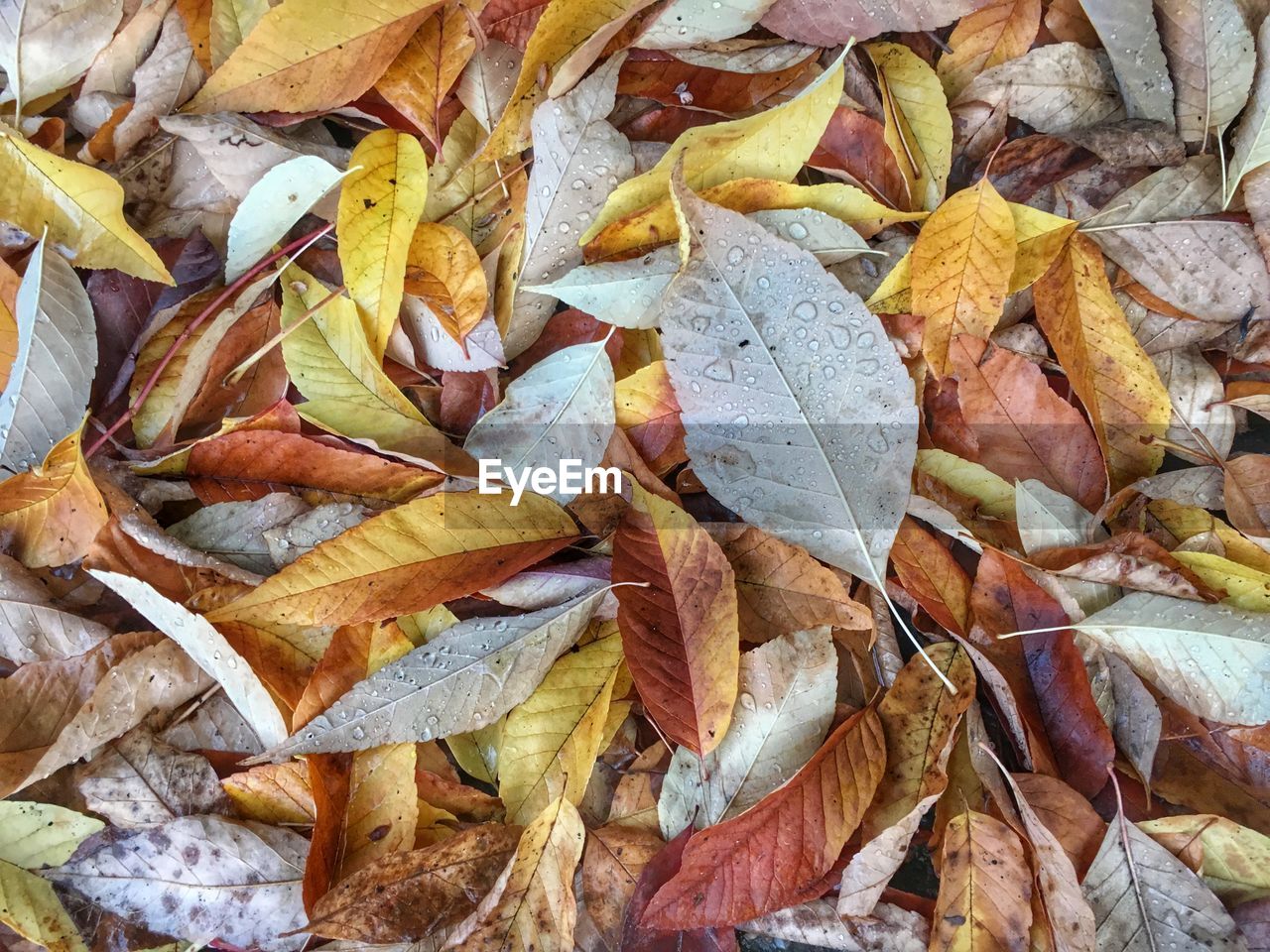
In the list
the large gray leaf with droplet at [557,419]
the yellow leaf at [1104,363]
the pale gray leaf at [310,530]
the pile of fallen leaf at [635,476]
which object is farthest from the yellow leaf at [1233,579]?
the pale gray leaf at [310,530]

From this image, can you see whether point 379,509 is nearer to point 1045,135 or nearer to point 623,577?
point 623,577

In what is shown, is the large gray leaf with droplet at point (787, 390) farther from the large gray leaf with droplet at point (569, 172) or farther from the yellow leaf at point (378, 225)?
the yellow leaf at point (378, 225)

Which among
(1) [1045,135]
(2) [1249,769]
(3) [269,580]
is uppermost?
(1) [1045,135]

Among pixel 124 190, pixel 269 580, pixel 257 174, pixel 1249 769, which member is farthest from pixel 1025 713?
pixel 124 190

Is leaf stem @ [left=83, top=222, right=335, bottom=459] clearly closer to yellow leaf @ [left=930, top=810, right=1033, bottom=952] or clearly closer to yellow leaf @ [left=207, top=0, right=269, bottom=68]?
yellow leaf @ [left=207, top=0, right=269, bottom=68]

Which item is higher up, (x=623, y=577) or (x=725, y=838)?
(x=623, y=577)
